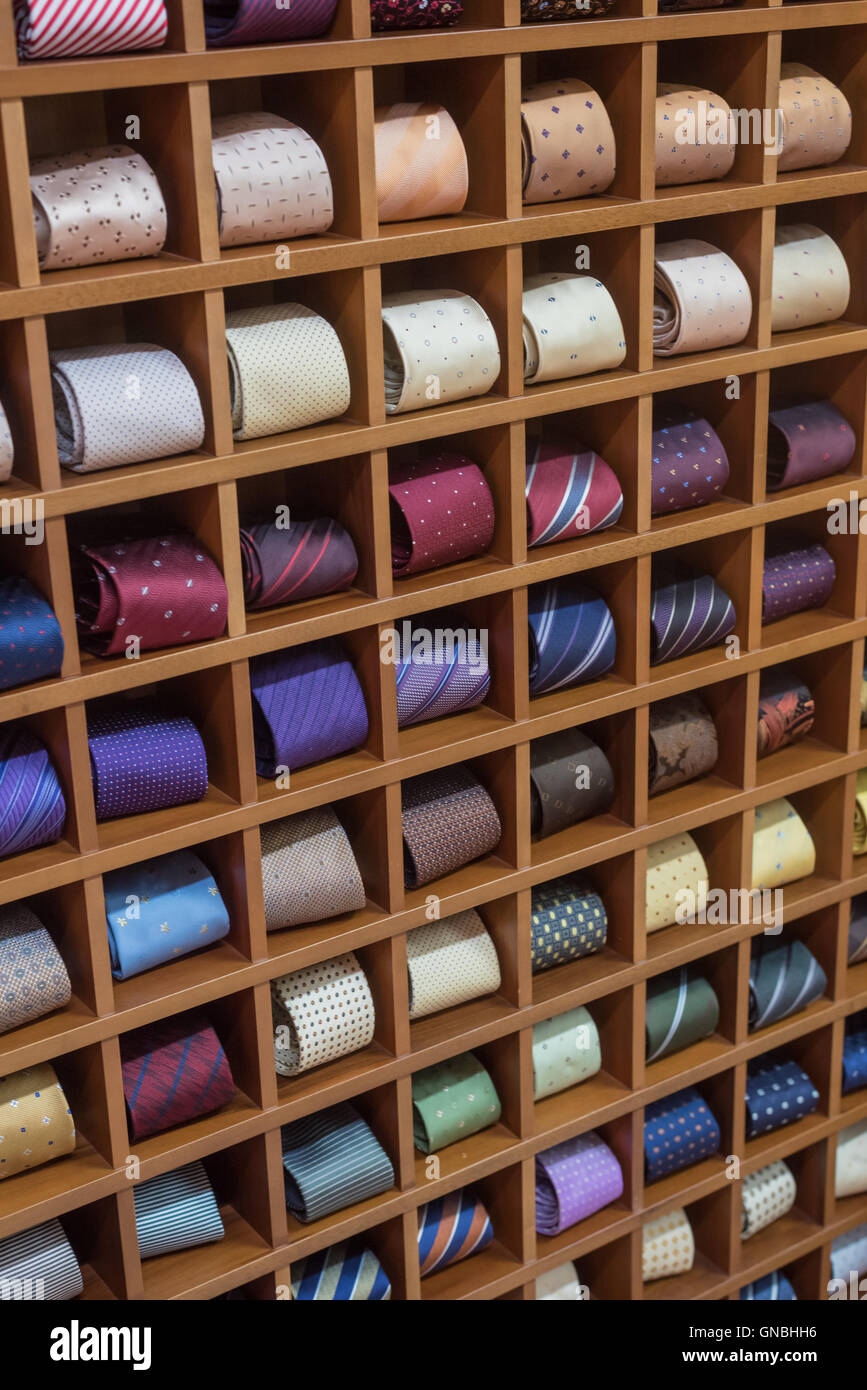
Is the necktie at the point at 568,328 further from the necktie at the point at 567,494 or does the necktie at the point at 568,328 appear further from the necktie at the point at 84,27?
the necktie at the point at 84,27

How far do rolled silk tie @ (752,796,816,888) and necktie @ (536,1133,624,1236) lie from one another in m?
0.47

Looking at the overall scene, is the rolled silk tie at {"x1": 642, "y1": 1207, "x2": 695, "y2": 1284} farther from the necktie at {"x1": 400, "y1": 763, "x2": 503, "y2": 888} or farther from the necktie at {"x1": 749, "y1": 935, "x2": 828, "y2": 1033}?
the necktie at {"x1": 400, "y1": 763, "x2": 503, "y2": 888}

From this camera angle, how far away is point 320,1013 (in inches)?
83.4

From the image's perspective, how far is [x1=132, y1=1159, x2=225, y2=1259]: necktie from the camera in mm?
2057

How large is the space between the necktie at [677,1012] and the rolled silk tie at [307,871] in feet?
2.01

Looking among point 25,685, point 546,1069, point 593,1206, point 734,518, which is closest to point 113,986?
point 25,685

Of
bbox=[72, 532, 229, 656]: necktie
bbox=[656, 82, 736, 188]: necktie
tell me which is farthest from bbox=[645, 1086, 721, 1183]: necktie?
bbox=[656, 82, 736, 188]: necktie

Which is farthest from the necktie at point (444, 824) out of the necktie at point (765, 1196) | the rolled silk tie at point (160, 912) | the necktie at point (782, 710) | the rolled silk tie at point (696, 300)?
the necktie at point (765, 1196)

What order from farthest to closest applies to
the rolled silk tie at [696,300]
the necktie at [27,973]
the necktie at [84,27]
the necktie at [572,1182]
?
1. the necktie at [572,1182]
2. the rolled silk tie at [696,300]
3. the necktie at [27,973]
4. the necktie at [84,27]

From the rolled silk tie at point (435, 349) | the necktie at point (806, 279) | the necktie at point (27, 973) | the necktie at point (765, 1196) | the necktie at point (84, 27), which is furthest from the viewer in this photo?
the necktie at point (765, 1196)

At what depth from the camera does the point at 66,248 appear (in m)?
1.71

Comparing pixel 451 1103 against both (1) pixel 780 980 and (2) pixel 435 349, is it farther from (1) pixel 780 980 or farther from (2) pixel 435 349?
(2) pixel 435 349

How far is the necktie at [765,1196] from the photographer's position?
2676 mm

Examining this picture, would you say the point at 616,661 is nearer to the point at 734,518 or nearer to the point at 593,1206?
the point at 734,518
